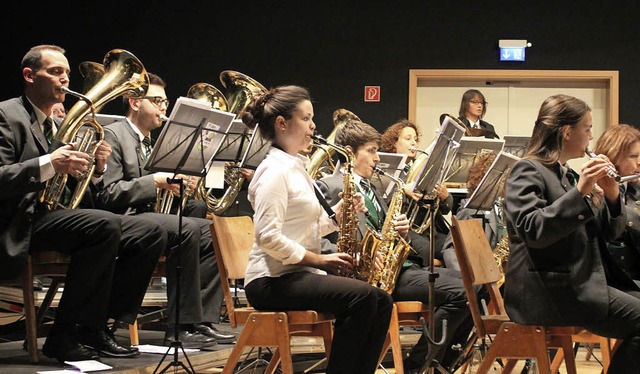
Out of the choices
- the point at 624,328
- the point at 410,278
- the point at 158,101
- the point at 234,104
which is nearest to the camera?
the point at 624,328

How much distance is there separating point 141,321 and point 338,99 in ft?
17.7

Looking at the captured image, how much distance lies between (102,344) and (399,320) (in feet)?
4.98

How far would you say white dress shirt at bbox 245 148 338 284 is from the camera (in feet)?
11.1

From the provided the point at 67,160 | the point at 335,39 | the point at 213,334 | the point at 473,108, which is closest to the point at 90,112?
the point at 67,160

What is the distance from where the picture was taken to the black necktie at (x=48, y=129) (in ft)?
12.9

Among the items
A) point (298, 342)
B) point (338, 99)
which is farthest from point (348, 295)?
point (338, 99)

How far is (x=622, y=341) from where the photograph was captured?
10.8 feet

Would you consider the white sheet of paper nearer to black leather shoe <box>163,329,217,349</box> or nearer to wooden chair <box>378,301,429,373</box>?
black leather shoe <box>163,329,217,349</box>

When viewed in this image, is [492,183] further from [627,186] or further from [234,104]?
[234,104]

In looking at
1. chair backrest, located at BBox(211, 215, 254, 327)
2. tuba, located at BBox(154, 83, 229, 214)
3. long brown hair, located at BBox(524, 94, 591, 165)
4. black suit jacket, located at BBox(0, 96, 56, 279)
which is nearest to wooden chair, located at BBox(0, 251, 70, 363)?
black suit jacket, located at BBox(0, 96, 56, 279)

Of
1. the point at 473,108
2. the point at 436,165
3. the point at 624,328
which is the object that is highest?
the point at 473,108

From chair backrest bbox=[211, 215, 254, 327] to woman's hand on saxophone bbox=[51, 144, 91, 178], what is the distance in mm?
600

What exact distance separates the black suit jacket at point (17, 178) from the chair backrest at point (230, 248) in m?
0.77

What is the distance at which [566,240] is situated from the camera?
3312 millimetres
